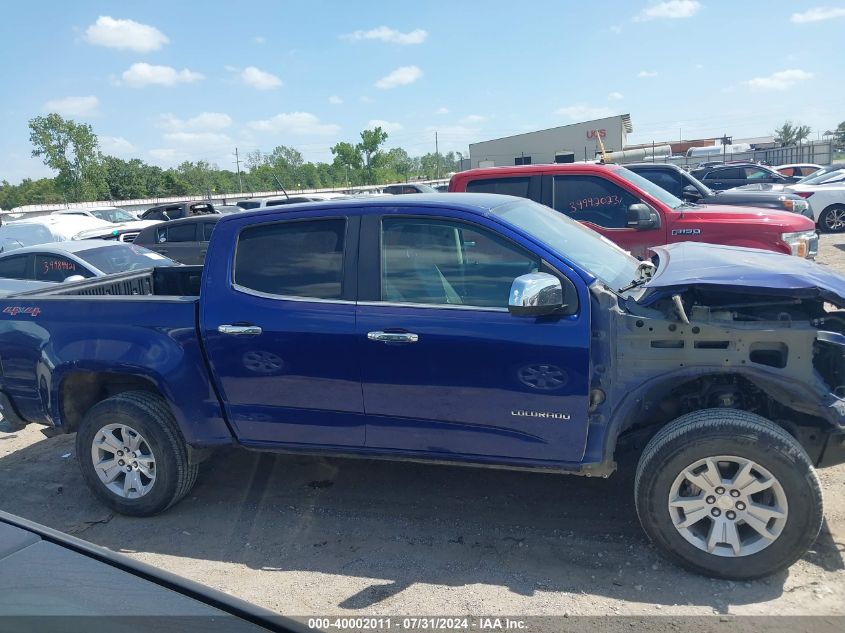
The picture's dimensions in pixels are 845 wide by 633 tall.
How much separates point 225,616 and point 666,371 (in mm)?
2424

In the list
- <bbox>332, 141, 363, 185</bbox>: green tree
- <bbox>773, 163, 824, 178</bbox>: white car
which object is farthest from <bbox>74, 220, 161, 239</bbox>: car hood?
<bbox>332, 141, 363, 185</bbox>: green tree

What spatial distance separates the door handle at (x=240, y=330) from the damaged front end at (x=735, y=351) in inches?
76.1

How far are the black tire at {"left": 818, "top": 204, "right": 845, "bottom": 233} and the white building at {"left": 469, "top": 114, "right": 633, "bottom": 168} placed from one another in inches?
924

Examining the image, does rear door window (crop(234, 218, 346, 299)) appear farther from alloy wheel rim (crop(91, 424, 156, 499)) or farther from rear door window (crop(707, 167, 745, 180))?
rear door window (crop(707, 167, 745, 180))

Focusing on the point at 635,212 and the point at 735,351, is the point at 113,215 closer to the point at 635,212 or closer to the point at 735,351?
the point at 635,212

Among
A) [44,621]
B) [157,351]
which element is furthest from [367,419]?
[44,621]

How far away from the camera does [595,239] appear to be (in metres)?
4.55

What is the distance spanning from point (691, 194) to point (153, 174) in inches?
2184

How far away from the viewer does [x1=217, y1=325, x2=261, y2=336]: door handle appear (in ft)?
13.1

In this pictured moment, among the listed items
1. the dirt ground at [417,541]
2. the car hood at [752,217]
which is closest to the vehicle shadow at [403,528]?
the dirt ground at [417,541]

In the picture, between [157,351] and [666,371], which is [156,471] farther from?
[666,371]

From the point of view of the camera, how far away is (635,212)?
7172mm

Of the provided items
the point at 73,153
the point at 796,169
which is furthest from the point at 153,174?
the point at 796,169

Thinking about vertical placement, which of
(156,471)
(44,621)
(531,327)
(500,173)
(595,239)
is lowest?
(156,471)
